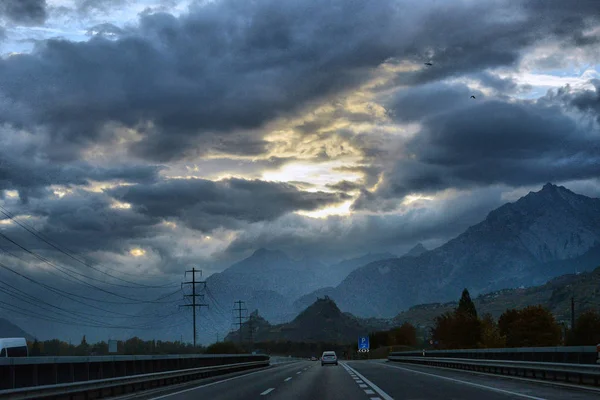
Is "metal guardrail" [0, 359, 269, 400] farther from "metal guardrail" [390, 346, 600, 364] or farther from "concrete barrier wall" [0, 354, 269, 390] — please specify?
"metal guardrail" [390, 346, 600, 364]

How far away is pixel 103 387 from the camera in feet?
74.1

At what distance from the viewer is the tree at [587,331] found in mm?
157087

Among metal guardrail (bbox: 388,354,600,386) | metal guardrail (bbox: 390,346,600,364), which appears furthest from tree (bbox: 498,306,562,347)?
metal guardrail (bbox: 390,346,600,364)

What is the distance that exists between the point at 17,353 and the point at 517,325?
6548 inches

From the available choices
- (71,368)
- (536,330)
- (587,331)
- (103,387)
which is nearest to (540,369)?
(103,387)

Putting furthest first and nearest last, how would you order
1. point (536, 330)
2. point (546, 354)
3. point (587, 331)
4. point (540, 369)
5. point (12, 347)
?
1. point (536, 330)
2. point (587, 331)
3. point (12, 347)
4. point (546, 354)
5. point (540, 369)

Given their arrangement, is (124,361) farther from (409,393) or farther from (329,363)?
(329,363)

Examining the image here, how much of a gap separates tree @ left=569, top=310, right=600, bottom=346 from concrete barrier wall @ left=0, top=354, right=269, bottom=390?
14160 centimetres

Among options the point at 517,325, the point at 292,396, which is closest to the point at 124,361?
the point at 292,396

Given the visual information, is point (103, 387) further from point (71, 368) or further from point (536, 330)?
point (536, 330)

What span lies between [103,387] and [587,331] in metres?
165

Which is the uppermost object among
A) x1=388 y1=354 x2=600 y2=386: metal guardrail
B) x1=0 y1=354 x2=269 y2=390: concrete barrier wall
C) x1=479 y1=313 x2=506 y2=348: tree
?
x1=0 y1=354 x2=269 y2=390: concrete barrier wall

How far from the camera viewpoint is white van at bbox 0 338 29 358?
35375 millimetres

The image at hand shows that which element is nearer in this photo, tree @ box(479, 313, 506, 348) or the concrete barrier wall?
the concrete barrier wall
